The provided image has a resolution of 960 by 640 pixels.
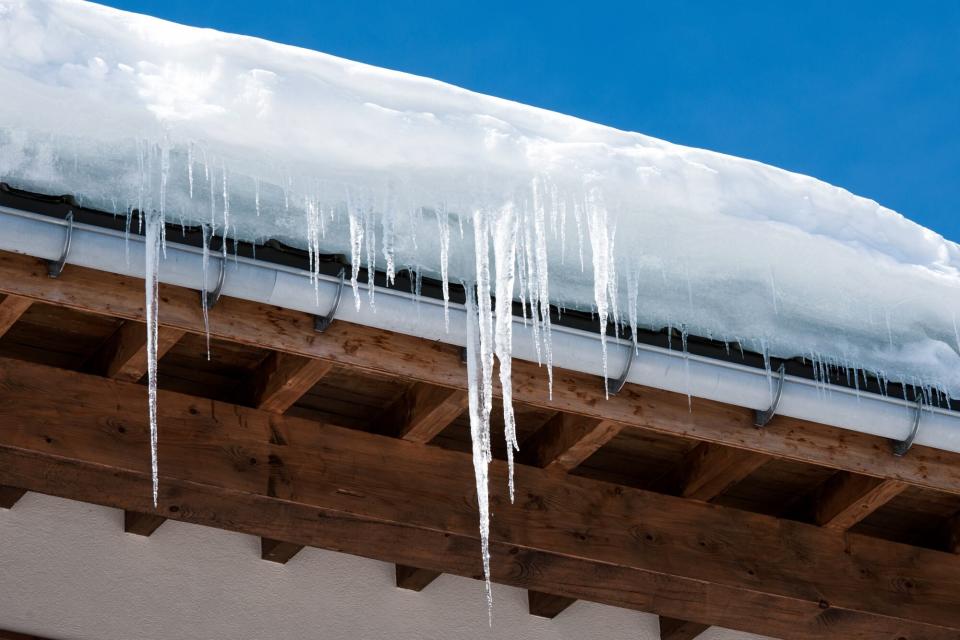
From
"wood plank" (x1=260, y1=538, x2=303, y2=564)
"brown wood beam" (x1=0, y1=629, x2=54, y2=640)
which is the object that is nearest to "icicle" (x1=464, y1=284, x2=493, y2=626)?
"wood plank" (x1=260, y1=538, x2=303, y2=564)

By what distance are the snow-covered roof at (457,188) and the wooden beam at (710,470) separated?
2.94ft

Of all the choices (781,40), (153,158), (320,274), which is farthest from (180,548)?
(781,40)

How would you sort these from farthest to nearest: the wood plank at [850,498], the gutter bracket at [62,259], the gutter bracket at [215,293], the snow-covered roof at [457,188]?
the wood plank at [850,498] → the gutter bracket at [215,293] → the gutter bracket at [62,259] → the snow-covered roof at [457,188]

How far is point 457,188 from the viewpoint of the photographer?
281 centimetres

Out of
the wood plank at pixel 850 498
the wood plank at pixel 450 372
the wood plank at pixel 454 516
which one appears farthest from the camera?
the wood plank at pixel 850 498

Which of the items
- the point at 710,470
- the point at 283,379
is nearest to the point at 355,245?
the point at 283,379

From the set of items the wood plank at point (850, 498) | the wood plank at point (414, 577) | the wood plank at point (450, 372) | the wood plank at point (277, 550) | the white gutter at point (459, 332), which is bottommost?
the white gutter at point (459, 332)

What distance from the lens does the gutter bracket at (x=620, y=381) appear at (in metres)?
3.12

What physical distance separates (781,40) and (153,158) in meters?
58.4

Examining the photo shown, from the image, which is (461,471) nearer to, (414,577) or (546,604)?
(414,577)

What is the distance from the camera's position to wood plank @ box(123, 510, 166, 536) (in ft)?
14.6

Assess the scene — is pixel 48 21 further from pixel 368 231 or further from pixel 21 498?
pixel 21 498

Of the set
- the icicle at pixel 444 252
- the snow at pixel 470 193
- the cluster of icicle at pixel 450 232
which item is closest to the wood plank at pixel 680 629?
the snow at pixel 470 193

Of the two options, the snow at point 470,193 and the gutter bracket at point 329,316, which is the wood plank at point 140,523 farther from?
the snow at point 470,193
